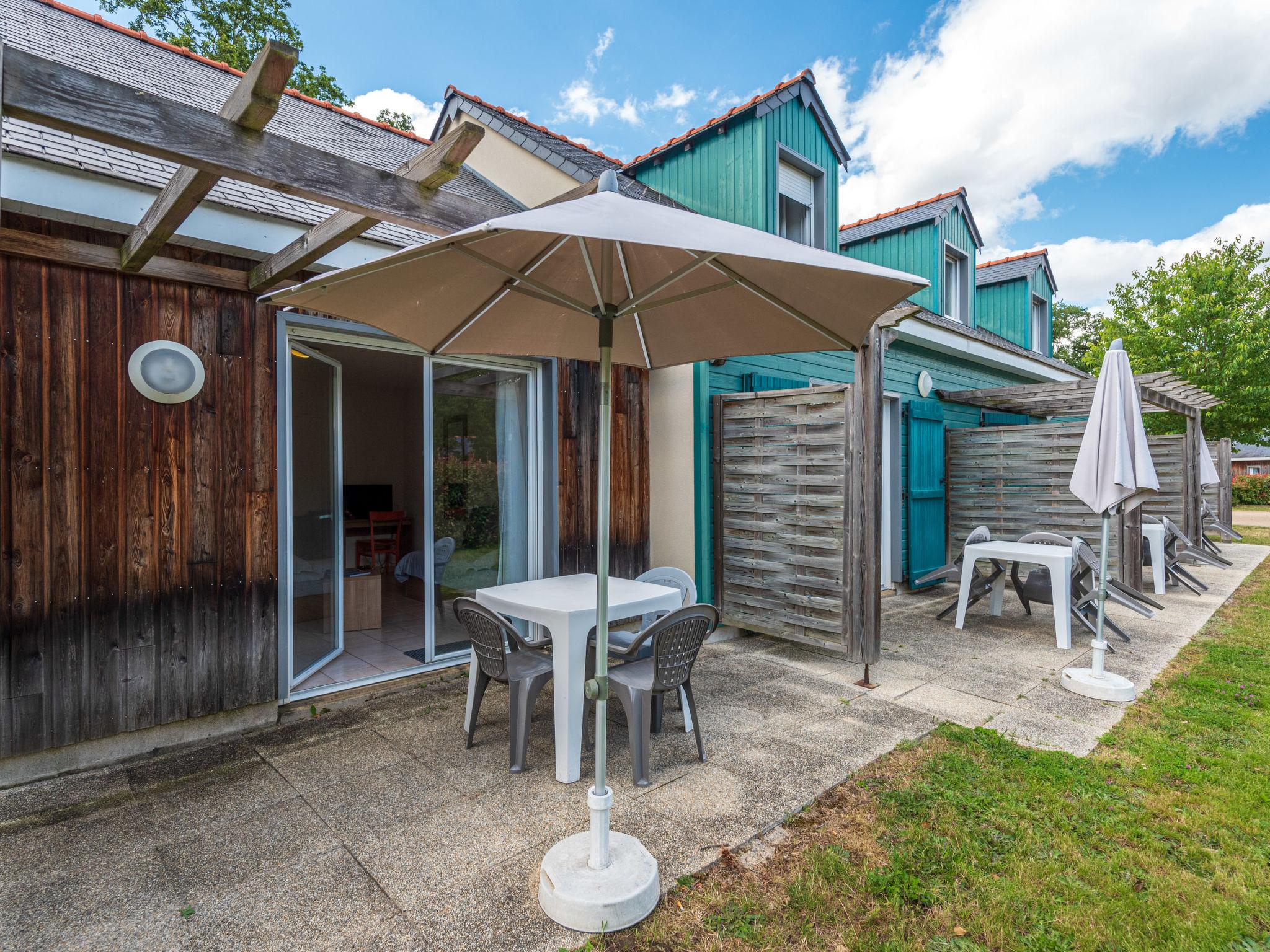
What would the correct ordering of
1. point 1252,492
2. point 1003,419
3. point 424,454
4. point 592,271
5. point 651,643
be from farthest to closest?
point 1252,492 < point 1003,419 < point 424,454 < point 651,643 < point 592,271

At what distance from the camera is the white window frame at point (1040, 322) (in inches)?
445

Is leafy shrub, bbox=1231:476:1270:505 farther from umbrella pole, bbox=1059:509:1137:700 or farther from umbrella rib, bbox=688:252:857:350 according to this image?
umbrella rib, bbox=688:252:857:350

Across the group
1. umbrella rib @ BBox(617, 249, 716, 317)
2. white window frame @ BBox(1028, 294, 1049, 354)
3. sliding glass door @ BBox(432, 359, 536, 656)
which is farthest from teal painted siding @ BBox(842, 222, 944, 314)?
umbrella rib @ BBox(617, 249, 716, 317)

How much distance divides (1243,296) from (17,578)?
2165cm

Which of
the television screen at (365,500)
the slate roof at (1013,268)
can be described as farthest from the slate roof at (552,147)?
the slate roof at (1013,268)

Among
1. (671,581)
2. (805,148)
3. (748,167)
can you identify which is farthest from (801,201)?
(671,581)

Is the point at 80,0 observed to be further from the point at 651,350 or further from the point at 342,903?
the point at 342,903

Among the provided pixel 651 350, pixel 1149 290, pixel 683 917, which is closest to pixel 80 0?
pixel 651 350

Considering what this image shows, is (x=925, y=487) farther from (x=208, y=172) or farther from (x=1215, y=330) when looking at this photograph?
(x=1215, y=330)

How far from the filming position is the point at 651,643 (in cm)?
343

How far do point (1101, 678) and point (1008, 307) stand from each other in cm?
850

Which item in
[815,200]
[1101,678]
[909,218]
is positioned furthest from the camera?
[909,218]

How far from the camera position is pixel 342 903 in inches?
77.1

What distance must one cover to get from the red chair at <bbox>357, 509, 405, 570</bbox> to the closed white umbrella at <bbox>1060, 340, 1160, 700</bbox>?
22.1 ft
